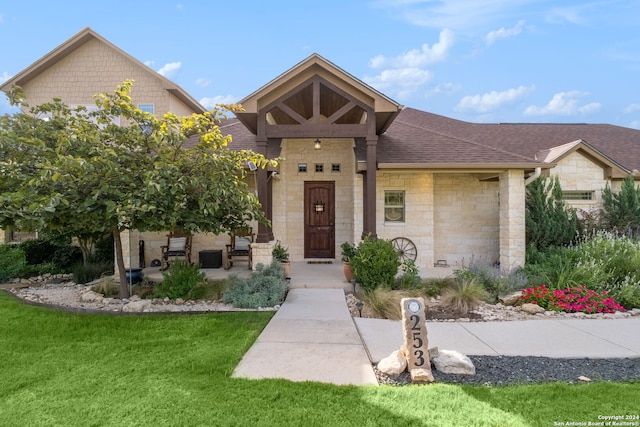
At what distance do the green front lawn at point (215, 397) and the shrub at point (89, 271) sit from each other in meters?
5.11

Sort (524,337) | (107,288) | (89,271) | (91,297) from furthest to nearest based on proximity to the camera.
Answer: (89,271)
(107,288)
(91,297)
(524,337)

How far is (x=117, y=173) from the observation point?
5516 millimetres

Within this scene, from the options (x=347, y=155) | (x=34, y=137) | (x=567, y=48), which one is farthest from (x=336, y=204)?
(x=567, y=48)

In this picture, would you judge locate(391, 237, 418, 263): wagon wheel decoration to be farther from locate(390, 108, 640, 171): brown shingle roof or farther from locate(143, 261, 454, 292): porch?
locate(390, 108, 640, 171): brown shingle roof

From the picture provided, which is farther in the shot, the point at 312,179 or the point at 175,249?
the point at 312,179

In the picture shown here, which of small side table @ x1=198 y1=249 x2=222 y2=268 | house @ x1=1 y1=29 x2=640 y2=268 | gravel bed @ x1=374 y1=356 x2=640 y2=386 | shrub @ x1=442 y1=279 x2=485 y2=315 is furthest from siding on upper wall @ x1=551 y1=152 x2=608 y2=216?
small side table @ x1=198 y1=249 x2=222 y2=268

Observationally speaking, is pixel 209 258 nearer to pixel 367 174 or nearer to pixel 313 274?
pixel 313 274

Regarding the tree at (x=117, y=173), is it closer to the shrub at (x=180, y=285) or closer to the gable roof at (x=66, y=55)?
the shrub at (x=180, y=285)

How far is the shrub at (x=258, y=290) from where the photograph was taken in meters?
6.28

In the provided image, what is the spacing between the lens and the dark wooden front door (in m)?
11.0

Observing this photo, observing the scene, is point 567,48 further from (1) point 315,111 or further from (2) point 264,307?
(2) point 264,307

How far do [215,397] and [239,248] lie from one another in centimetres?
660

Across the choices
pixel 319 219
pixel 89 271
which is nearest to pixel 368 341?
pixel 319 219

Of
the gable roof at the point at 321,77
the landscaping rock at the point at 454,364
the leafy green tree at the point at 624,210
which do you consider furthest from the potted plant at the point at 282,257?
the leafy green tree at the point at 624,210
